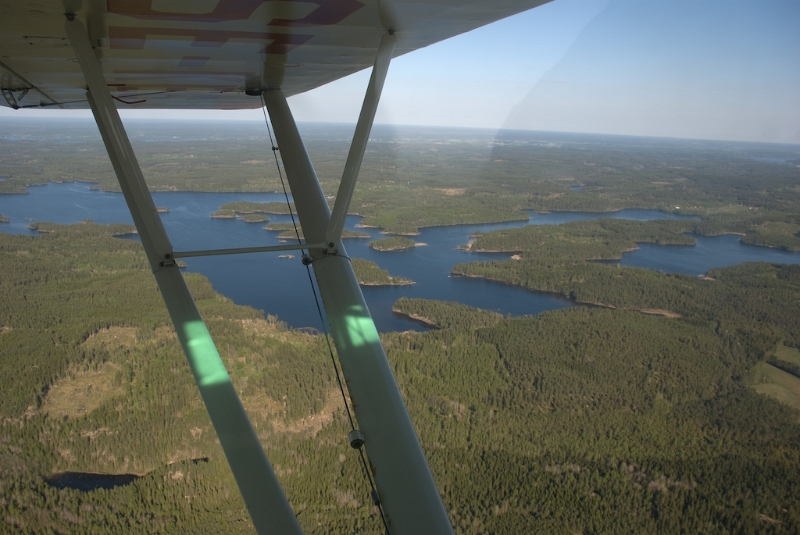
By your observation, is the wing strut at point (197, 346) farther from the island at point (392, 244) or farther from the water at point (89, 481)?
the island at point (392, 244)

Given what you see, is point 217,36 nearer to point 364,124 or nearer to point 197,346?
point 364,124

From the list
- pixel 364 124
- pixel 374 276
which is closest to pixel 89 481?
pixel 374 276

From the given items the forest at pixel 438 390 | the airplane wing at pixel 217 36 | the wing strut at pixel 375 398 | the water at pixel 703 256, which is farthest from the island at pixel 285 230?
the wing strut at pixel 375 398

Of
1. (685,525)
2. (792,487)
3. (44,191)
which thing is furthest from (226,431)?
(44,191)

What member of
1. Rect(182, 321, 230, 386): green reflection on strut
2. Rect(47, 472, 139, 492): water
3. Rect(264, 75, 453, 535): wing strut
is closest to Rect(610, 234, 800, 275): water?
Rect(47, 472, 139, 492): water

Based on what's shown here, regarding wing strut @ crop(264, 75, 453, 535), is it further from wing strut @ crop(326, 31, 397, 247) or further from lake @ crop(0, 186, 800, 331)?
lake @ crop(0, 186, 800, 331)

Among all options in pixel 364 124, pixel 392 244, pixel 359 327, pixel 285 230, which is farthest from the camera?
pixel 392 244

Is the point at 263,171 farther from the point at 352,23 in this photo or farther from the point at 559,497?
the point at 352,23

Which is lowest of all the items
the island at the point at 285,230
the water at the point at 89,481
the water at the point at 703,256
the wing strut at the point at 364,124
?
the water at the point at 89,481
